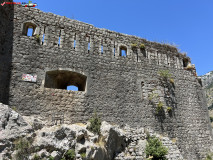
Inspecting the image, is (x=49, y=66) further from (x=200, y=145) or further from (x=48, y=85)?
(x=200, y=145)

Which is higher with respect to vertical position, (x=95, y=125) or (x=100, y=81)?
(x=100, y=81)

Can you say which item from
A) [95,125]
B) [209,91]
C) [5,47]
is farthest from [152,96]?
[209,91]

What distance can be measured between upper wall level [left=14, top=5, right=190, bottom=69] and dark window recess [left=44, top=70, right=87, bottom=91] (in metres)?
1.29

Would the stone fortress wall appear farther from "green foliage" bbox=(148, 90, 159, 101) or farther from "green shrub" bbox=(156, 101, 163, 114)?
"green shrub" bbox=(156, 101, 163, 114)

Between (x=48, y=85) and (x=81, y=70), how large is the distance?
5.79 ft

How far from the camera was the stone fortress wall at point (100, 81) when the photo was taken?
27.1 feet

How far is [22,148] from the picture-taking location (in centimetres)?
593

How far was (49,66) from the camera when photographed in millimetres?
8688

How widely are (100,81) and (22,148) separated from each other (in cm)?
480

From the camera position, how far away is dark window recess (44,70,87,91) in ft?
28.8

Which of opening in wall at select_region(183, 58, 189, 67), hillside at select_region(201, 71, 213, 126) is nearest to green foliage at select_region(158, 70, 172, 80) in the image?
opening in wall at select_region(183, 58, 189, 67)

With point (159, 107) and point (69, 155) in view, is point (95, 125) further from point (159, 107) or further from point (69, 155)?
point (159, 107)

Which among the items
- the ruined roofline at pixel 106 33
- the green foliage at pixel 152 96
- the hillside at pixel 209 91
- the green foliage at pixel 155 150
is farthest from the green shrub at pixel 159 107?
the hillside at pixel 209 91

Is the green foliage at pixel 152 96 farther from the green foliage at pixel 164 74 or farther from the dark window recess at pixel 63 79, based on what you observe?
the dark window recess at pixel 63 79
